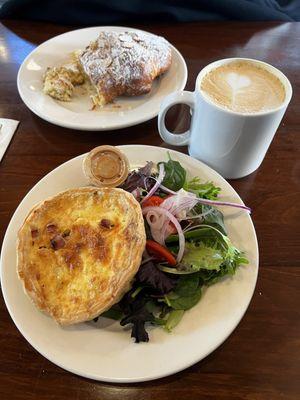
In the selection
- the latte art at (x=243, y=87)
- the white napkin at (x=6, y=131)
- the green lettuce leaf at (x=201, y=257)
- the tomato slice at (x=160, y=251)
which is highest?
the latte art at (x=243, y=87)

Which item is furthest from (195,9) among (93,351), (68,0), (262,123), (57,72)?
(93,351)

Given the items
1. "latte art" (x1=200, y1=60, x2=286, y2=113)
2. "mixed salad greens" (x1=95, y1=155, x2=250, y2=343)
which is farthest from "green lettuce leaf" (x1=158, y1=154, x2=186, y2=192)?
"latte art" (x1=200, y1=60, x2=286, y2=113)

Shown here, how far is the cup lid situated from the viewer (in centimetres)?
103

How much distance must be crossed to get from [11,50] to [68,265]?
4.15ft

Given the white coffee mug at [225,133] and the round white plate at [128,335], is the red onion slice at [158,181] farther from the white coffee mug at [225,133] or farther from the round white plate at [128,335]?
the round white plate at [128,335]

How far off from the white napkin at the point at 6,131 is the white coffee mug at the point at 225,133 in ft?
1.83

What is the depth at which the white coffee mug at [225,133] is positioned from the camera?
0.97m

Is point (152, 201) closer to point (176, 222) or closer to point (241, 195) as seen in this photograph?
point (176, 222)

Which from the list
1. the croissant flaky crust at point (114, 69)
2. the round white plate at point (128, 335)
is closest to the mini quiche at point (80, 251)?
the round white plate at point (128, 335)

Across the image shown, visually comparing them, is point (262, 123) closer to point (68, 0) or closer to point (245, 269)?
point (245, 269)

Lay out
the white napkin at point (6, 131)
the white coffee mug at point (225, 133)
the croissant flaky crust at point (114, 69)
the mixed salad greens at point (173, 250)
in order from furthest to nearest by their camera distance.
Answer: the croissant flaky crust at point (114, 69), the white napkin at point (6, 131), the white coffee mug at point (225, 133), the mixed salad greens at point (173, 250)

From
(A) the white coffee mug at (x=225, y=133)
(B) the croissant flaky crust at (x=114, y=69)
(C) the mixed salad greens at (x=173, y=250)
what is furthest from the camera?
(B) the croissant flaky crust at (x=114, y=69)

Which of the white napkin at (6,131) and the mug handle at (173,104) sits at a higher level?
the mug handle at (173,104)

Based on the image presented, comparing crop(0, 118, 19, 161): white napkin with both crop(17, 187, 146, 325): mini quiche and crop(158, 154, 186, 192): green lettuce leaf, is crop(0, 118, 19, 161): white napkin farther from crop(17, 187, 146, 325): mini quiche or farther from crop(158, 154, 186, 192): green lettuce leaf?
crop(158, 154, 186, 192): green lettuce leaf
